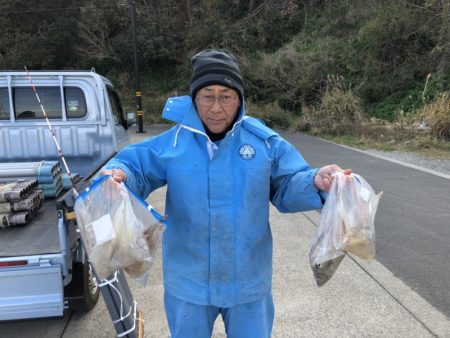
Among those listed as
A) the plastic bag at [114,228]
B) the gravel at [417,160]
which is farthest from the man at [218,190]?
the gravel at [417,160]

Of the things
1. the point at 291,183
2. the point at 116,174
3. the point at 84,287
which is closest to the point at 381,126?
the point at 84,287

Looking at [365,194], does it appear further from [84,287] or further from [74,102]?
[74,102]

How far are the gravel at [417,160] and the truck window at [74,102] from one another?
7145mm

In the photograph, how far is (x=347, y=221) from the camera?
1.81 m

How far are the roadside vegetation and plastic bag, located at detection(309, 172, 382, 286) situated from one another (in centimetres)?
1057

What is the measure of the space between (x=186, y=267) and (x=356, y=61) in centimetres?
1908

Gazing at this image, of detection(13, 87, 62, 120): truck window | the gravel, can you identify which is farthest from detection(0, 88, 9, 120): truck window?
the gravel

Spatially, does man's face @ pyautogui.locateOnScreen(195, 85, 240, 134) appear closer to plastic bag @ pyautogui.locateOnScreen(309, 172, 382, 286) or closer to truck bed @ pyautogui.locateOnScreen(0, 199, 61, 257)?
plastic bag @ pyautogui.locateOnScreen(309, 172, 382, 286)

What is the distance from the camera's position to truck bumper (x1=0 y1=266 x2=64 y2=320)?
2.68m

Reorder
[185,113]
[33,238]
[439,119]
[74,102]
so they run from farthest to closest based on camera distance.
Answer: [439,119] → [74,102] → [33,238] → [185,113]

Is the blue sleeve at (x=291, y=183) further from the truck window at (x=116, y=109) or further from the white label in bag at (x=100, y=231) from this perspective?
the truck window at (x=116, y=109)

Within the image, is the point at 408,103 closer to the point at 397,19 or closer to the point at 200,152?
the point at 397,19

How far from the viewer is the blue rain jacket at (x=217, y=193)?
1919mm

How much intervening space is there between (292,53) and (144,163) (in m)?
20.0
